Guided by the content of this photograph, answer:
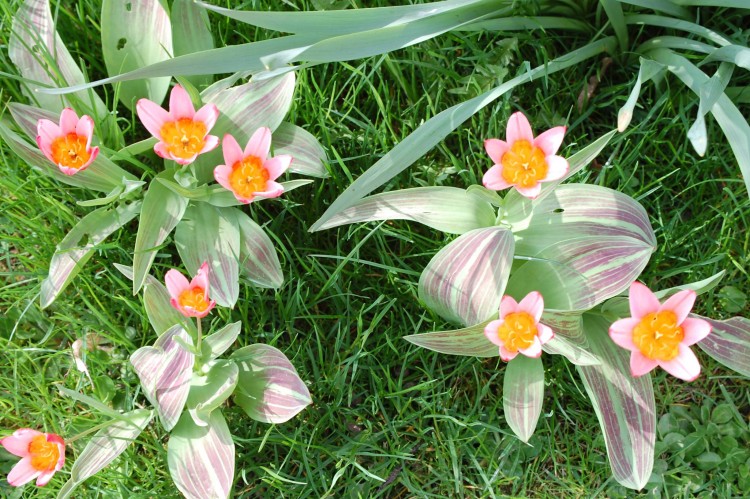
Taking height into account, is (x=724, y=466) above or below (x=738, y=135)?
below

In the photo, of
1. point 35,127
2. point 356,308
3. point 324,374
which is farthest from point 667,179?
point 35,127

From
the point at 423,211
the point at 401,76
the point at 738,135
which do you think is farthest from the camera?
the point at 401,76

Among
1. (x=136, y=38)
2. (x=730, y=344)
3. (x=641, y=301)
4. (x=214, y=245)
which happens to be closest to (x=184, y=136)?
(x=214, y=245)

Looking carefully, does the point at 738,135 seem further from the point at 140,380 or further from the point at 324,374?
the point at 140,380

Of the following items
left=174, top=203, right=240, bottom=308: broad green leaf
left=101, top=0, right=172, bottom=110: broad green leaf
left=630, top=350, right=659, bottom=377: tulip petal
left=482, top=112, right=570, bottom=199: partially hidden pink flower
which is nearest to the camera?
left=630, top=350, right=659, bottom=377: tulip petal

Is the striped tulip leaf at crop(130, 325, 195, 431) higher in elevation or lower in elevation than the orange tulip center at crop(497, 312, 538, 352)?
lower

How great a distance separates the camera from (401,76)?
1907 millimetres

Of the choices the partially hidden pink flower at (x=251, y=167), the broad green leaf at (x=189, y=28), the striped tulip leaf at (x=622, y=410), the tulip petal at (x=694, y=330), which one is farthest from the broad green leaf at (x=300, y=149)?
the tulip petal at (x=694, y=330)

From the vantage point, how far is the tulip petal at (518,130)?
1.50 metres

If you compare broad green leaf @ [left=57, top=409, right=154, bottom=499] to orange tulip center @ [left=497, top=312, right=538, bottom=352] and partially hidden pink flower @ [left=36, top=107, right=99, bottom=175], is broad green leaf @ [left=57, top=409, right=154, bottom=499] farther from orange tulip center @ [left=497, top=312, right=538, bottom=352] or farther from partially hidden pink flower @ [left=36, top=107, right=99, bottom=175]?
orange tulip center @ [left=497, top=312, right=538, bottom=352]

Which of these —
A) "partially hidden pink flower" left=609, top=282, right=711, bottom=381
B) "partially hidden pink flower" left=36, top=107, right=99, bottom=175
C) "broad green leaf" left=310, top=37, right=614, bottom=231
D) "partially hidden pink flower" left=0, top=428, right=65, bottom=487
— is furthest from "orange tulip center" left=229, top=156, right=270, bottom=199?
"partially hidden pink flower" left=609, top=282, right=711, bottom=381

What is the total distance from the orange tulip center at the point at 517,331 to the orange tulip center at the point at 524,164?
0.89 feet

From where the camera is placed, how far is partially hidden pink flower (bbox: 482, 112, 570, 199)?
1472mm

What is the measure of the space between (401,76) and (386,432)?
0.89m
